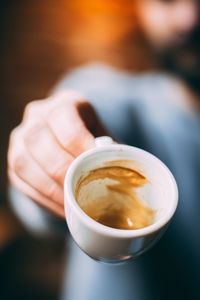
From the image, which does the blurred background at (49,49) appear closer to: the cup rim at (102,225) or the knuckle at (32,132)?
the knuckle at (32,132)

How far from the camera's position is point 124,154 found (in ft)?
2.26

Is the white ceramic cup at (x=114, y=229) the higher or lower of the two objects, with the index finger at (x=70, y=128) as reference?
lower

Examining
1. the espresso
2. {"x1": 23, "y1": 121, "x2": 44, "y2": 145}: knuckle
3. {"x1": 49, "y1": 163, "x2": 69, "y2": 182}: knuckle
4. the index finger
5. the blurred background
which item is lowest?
the blurred background

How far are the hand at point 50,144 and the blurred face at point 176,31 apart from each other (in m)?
0.85

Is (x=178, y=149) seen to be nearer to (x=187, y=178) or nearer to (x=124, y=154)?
(x=187, y=178)

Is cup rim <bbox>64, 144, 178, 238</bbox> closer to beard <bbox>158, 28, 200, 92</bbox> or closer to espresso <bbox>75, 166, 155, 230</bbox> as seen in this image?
espresso <bbox>75, 166, 155, 230</bbox>

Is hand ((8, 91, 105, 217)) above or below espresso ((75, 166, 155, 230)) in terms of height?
above

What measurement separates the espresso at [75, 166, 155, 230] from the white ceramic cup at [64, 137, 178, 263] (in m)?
0.02

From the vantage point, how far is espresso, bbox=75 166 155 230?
0.72 metres

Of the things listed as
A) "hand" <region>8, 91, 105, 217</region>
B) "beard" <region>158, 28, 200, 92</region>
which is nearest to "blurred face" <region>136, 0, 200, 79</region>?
"beard" <region>158, 28, 200, 92</region>

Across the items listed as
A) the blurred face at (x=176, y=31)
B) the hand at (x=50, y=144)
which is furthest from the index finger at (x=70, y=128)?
the blurred face at (x=176, y=31)

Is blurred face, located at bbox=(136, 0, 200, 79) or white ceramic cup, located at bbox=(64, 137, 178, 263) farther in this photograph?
blurred face, located at bbox=(136, 0, 200, 79)

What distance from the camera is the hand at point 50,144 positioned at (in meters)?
0.77

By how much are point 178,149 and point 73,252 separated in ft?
1.76
